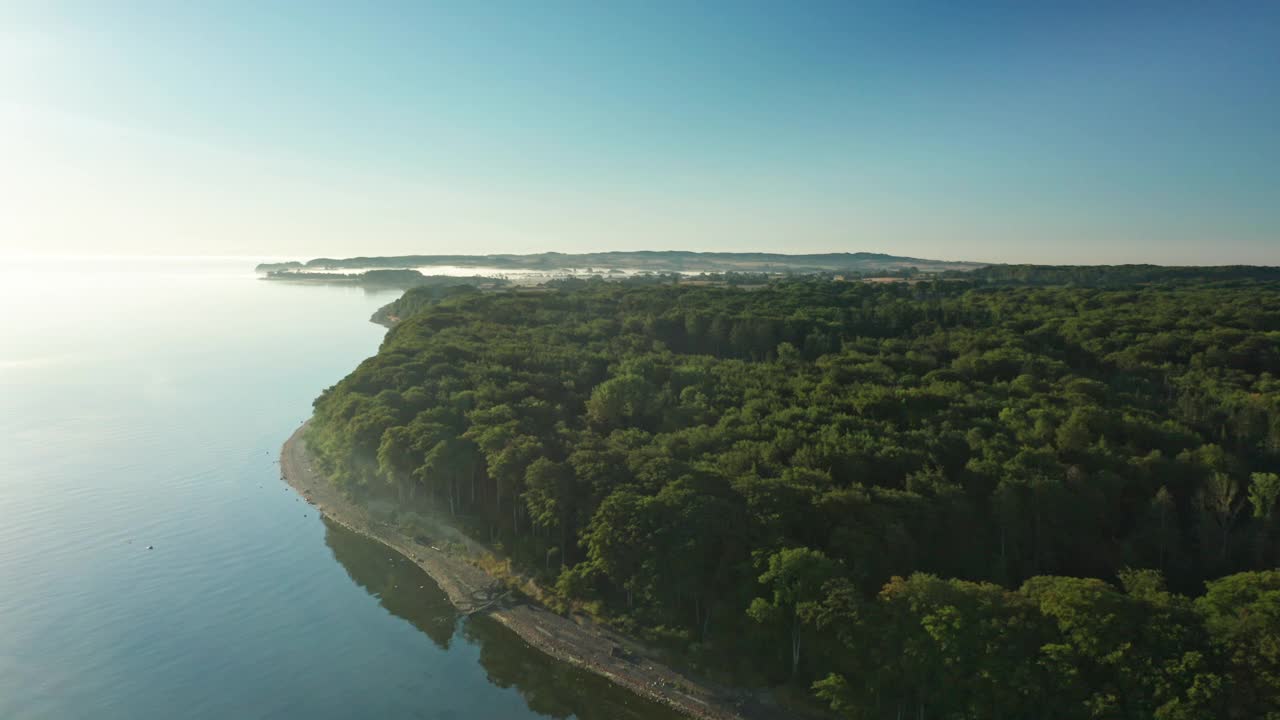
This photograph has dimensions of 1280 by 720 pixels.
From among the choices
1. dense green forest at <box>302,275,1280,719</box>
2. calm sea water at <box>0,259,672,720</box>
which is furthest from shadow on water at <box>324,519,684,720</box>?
dense green forest at <box>302,275,1280,719</box>

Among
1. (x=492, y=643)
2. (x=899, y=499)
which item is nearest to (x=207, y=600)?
(x=492, y=643)

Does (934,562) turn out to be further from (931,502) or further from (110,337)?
(110,337)

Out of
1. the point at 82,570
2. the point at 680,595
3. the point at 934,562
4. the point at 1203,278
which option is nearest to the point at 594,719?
the point at 680,595

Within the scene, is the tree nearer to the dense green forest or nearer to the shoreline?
the dense green forest

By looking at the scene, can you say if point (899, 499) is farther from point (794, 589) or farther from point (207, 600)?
point (207, 600)

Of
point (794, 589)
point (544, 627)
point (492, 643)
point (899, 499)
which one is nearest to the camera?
point (794, 589)

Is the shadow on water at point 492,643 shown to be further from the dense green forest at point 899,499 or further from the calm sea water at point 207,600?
the dense green forest at point 899,499

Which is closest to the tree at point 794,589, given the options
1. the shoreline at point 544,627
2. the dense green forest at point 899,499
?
the dense green forest at point 899,499
